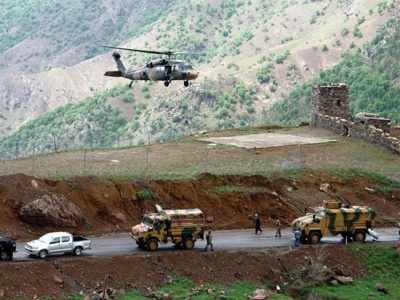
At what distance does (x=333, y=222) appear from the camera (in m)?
46.9

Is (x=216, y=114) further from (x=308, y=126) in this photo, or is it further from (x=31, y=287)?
(x=31, y=287)

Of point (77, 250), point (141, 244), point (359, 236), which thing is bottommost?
point (359, 236)

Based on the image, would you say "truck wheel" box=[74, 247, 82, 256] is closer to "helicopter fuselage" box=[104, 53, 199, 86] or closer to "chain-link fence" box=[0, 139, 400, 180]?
"chain-link fence" box=[0, 139, 400, 180]

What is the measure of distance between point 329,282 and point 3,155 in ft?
341

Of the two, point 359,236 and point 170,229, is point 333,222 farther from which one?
point 170,229

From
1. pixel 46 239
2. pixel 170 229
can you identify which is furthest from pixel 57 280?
pixel 170 229

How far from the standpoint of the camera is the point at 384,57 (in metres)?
145

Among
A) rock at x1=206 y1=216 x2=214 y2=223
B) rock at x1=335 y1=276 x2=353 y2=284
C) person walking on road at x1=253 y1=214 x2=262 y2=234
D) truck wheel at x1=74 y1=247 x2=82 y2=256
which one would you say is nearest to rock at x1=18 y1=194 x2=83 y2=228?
truck wheel at x1=74 y1=247 x2=82 y2=256

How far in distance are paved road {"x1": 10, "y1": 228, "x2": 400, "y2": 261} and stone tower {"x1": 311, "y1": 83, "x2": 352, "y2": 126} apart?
27299 millimetres

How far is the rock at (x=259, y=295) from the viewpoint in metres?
41.5

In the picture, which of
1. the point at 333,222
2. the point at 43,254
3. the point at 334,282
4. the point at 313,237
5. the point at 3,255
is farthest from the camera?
the point at 313,237

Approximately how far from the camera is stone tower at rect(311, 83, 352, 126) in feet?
257

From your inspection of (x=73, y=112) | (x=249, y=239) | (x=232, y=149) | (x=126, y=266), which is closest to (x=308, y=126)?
(x=232, y=149)

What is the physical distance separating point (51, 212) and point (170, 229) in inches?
275
